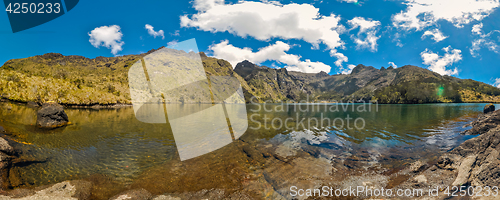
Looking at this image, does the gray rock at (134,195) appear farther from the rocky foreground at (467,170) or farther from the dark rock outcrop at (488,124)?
the dark rock outcrop at (488,124)

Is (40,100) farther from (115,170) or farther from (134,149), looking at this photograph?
(115,170)

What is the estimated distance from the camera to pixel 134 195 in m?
8.26

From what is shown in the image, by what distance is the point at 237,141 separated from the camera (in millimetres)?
20203

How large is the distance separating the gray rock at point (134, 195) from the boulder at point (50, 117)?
962 inches

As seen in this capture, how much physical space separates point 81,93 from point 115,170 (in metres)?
80.3

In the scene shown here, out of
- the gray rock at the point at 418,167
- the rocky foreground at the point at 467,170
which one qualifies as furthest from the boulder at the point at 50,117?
the gray rock at the point at 418,167

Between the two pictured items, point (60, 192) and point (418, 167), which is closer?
point (60, 192)

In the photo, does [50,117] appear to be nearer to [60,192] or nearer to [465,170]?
[60,192]

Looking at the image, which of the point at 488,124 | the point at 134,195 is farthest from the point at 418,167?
the point at 488,124

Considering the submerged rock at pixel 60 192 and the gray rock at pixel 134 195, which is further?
the gray rock at pixel 134 195

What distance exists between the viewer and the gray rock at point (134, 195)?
8008mm

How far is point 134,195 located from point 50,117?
87.7 feet

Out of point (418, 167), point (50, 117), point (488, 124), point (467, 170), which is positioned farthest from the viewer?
point (50, 117)

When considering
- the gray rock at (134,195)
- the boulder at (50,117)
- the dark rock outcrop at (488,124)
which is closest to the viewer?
the gray rock at (134,195)
